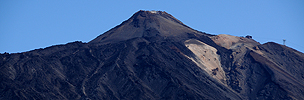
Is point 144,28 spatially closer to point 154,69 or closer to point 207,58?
point 207,58

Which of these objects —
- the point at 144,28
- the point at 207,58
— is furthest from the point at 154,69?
the point at 144,28

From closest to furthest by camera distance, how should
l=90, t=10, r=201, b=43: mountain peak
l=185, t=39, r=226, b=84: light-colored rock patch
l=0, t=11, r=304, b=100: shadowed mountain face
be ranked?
l=0, t=11, r=304, b=100: shadowed mountain face
l=185, t=39, r=226, b=84: light-colored rock patch
l=90, t=10, r=201, b=43: mountain peak

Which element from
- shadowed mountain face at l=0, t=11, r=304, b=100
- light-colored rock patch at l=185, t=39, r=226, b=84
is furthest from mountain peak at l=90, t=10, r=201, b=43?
light-colored rock patch at l=185, t=39, r=226, b=84

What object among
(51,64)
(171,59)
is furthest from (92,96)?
(171,59)

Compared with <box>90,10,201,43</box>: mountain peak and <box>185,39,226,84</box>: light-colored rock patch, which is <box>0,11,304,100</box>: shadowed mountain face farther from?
<box>90,10,201,43</box>: mountain peak

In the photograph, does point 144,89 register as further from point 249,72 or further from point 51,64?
point 249,72

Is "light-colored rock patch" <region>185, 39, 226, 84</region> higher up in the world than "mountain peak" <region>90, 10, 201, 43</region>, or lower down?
lower down
